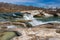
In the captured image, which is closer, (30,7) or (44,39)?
(44,39)

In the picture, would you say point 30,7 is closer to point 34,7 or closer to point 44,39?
point 34,7

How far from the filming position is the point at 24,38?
7.75m

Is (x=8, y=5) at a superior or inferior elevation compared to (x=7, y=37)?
inferior

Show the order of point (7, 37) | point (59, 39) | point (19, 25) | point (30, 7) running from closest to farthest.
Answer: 1. point (59, 39)
2. point (7, 37)
3. point (19, 25)
4. point (30, 7)

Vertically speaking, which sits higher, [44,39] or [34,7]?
[44,39]

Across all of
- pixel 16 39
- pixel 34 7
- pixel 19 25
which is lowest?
pixel 34 7

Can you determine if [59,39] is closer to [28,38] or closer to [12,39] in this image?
[28,38]

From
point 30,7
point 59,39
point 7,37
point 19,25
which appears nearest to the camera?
point 59,39

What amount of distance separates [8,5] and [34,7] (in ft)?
26.6

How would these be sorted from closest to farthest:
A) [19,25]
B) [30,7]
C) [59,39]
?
[59,39] < [19,25] < [30,7]

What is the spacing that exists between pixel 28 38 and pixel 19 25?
5.03m


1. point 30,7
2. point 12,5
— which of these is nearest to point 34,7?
point 30,7

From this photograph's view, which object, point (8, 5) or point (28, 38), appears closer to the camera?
point (28, 38)

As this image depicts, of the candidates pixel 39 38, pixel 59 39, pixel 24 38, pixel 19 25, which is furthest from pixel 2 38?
pixel 19 25
